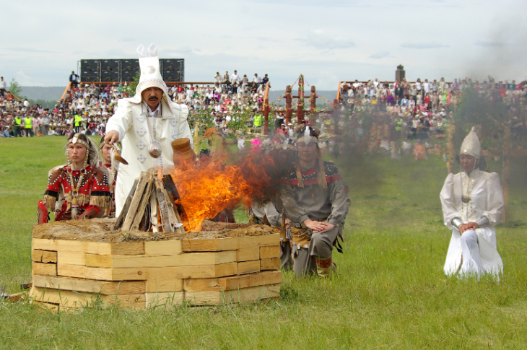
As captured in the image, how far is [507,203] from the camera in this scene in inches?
310

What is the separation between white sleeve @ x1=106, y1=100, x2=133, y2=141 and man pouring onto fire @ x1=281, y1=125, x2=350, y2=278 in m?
1.88

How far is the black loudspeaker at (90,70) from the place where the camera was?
149 feet

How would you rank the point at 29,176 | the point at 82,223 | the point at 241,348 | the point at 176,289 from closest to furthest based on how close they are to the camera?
1. the point at 241,348
2. the point at 176,289
3. the point at 82,223
4. the point at 29,176

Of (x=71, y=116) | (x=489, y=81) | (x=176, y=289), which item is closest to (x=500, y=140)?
(x=489, y=81)

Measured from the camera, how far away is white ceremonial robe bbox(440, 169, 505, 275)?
275 inches

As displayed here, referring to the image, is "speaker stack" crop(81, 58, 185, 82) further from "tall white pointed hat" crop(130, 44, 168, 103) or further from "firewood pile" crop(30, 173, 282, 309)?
"firewood pile" crop(30, 173, 282, 309)

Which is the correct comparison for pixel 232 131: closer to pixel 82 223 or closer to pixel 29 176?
pixel 29 176

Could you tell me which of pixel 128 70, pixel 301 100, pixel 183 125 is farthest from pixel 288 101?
pixel 128 70

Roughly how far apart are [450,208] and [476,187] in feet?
1.29

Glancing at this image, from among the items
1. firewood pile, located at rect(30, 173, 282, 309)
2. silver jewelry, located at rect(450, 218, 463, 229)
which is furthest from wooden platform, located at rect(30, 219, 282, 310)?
silver jewelry, located at rect(450, 218, 463, 229)

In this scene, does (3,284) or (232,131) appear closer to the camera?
(3,284)

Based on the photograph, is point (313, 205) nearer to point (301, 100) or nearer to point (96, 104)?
point (301, 100)

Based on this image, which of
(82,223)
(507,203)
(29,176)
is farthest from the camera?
(29,176)

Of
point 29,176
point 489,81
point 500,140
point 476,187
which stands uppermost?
point 489,81
